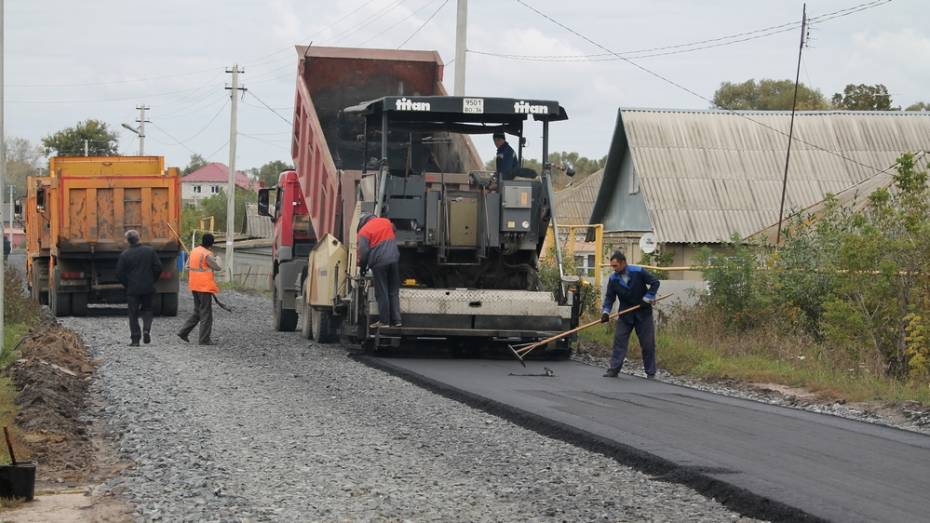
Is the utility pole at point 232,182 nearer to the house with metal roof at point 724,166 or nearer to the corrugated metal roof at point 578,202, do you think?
the house with metal roof at point 724,166

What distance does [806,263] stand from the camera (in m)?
16.2

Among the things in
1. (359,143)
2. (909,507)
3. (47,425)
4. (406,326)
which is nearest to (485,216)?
(406,326)

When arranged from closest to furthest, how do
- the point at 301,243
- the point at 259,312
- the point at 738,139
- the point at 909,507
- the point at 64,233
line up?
the point at 909,507, the point at 301,243, the point at 64,233, the point at 259,312, the point at 738,139

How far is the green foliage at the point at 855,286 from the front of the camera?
14.0 meters

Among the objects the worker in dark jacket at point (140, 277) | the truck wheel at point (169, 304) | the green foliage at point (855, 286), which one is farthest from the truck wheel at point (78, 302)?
the green foliage at point (855, 286)

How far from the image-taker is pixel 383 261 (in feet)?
47.3

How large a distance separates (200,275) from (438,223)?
384cm

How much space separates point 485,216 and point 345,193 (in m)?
2.12

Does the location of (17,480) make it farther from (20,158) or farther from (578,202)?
(20,158)

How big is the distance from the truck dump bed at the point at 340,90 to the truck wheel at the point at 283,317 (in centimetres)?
160

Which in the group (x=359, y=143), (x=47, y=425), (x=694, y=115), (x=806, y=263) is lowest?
(x=47, y=425)

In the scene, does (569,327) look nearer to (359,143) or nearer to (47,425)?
(359,143)

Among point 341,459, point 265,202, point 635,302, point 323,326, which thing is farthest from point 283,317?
point 341,459

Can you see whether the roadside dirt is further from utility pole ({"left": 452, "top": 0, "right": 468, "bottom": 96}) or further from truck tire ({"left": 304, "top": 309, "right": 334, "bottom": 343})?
utility pole ({"left": 452, "top": 0, "right": 468, "bottom": 96})
